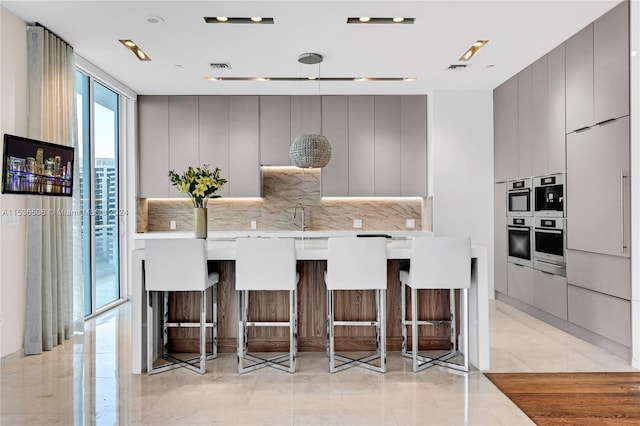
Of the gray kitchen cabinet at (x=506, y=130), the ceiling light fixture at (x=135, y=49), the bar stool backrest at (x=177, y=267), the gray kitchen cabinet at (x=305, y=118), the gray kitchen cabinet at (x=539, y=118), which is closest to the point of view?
the bar stool backrest at (x=177, y=267)

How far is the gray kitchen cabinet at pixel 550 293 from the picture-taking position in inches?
172

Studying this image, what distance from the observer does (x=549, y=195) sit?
4652 millimetres

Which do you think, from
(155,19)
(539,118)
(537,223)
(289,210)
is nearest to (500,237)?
(537,223)

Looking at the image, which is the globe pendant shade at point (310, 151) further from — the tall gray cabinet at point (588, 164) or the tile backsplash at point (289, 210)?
the tall gray cabinet at point (588, 164)

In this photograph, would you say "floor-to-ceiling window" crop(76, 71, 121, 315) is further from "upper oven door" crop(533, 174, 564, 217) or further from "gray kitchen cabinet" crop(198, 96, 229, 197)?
"upper oven door" crop(533, 174, 564, 217)

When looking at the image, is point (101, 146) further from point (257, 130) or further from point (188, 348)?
point (188, 348)

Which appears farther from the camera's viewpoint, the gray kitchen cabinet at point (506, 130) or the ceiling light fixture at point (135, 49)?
the gray kitchen cabinet at point (506, 130)

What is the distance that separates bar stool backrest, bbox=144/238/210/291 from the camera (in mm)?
3271

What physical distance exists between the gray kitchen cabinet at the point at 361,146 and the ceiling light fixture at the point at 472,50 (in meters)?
1.73

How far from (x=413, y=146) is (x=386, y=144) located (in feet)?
1.28

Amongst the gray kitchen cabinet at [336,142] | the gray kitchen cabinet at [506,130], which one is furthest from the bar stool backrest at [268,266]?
the gray kitchen cabinet at [506,130]

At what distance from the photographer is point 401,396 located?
9.53 feet

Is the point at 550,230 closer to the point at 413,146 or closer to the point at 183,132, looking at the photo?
the point at 413,146

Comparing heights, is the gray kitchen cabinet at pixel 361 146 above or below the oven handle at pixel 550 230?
above
